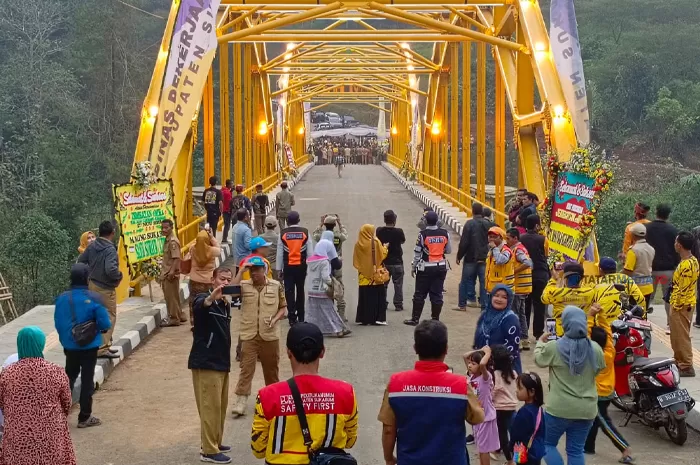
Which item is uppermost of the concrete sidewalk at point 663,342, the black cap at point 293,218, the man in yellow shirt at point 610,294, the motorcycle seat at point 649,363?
the black cap at point 293,218

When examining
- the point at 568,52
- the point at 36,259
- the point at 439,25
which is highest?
the point at 439,25

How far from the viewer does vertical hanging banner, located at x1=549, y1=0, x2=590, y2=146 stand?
50.1ft

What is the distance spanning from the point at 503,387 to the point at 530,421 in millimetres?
747

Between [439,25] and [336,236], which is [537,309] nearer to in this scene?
[336,236]

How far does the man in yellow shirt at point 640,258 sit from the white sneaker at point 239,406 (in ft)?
14.9

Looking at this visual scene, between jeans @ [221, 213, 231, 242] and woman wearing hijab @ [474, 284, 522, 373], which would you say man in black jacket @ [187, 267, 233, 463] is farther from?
jeans @ [221, 213, 231, 242]

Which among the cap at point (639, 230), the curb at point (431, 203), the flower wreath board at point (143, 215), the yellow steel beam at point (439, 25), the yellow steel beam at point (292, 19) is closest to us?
the cap at point (639, 230)

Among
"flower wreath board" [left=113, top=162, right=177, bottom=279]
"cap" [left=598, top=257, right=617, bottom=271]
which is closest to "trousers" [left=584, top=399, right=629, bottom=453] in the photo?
"cap" [left=598, top=257, right=617, bottom=271]

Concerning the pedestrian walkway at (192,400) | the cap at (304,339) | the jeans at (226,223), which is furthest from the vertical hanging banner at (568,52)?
the cap at (304,339)

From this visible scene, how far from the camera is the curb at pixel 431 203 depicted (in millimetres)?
24869

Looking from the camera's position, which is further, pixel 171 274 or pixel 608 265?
pixel 171 274

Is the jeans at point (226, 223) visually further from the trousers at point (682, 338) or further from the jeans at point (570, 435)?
the jeans at point (570, 435)

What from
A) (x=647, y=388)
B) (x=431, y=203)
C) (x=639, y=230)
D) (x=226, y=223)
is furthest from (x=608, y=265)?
(x=431, y=203)

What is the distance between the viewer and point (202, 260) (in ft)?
40.5
